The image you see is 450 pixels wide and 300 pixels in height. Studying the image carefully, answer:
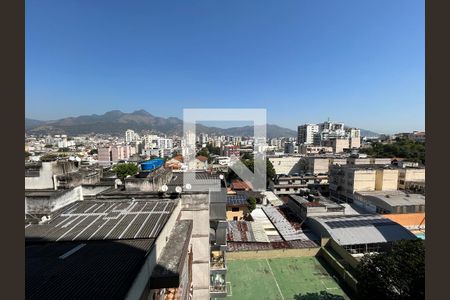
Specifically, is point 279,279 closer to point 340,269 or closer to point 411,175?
point 340,269

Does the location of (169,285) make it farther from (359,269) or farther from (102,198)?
(359,269)

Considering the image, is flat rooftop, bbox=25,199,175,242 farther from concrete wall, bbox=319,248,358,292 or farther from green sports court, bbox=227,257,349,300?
concrete wall, bbox=319,248,358,292

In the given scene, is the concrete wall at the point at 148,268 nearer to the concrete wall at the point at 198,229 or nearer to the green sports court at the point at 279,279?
the concrete wall at the point at 198,229

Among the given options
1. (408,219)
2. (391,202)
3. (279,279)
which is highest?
(391,202)

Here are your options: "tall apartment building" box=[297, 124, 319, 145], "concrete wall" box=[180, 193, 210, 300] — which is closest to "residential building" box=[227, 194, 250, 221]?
"concrete wall" box=[180, 193, 210, 300]

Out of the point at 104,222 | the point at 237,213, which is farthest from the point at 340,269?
the point at 104,222

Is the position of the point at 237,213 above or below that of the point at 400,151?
below
